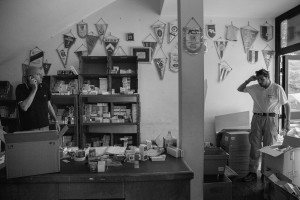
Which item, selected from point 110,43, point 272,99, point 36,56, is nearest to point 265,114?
point 272,99

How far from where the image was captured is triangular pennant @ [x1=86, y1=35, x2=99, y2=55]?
4285 millimetres

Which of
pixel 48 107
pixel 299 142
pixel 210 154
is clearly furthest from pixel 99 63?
pixel 299 142

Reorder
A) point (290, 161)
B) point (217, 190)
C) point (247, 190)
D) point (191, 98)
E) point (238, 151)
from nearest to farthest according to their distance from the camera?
point (191, 98) < point (217, 190) < point (290, 161) < point (247, 190) < point (238, 151)

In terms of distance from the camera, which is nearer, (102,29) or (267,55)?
(102,29)

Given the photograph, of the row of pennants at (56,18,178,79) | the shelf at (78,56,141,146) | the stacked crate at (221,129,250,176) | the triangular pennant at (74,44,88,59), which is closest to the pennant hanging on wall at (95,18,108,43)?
the row of pennants at (56,18,178,79)

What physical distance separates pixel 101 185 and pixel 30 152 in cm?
49

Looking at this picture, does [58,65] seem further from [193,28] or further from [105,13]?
[193,28]

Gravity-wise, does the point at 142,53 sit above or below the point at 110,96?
above

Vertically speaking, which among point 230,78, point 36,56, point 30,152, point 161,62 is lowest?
point 30,152

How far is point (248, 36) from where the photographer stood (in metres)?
4.47

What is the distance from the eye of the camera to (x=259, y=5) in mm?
3969

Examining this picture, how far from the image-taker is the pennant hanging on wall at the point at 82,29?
14.0 feet

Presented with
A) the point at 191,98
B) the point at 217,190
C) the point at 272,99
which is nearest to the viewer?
the point at 191,98

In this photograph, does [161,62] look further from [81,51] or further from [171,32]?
[81,51]
